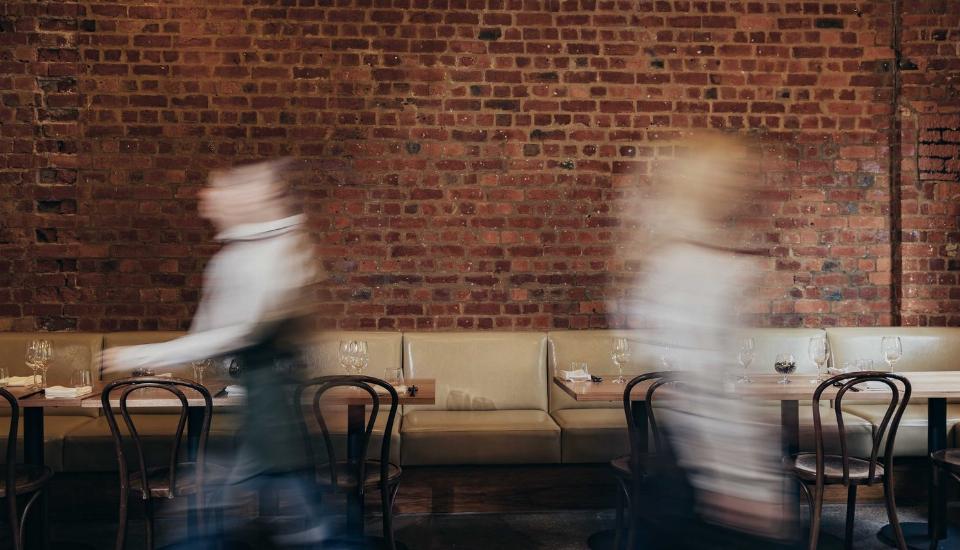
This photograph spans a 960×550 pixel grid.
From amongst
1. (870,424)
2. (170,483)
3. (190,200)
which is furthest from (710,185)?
(190,200)

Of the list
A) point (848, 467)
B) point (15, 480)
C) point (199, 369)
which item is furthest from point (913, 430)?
point (15, 480)

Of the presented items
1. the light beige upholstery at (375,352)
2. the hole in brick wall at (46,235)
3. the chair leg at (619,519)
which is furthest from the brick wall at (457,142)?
the chair leg at (619,519)

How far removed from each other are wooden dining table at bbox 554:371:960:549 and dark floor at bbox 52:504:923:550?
Answer: 223mm

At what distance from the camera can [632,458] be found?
321cm

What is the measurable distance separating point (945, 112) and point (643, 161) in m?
1.96

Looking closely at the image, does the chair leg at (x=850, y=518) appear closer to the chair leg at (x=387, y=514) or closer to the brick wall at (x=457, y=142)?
the brick wall at (x=457, y=142)

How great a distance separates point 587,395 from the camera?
351 centimetres

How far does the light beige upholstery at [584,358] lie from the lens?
15.1 feet

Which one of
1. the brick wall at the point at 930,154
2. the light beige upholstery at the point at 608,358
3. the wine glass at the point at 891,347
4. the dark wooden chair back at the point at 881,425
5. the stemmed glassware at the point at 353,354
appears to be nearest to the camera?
the dark wooden chair back at the point at 881,425

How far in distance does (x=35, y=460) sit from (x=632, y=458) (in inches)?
103

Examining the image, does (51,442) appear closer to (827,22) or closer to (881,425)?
(881,425)

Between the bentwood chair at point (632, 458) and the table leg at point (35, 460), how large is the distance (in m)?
2.53

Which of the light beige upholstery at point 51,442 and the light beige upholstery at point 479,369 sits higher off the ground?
the light beige upholstery at point 479,369

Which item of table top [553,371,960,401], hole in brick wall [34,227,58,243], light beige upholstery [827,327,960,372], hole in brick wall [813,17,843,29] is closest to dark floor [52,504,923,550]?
table top [553,371,960,401]
